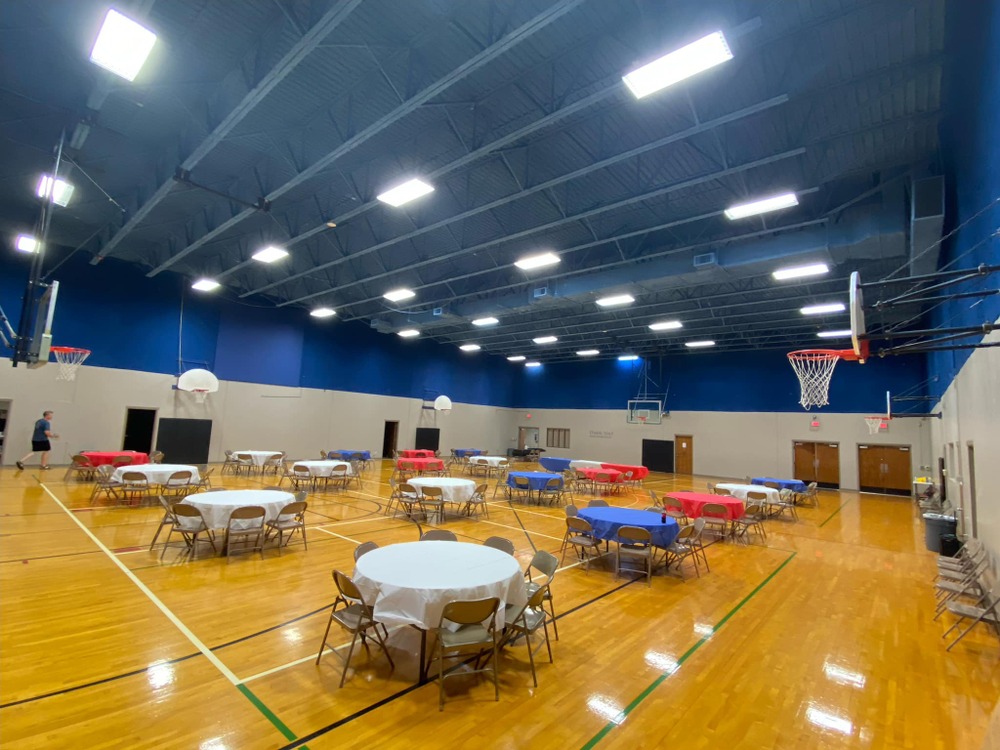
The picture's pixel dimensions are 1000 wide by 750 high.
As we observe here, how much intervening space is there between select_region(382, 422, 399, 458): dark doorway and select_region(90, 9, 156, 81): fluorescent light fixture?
1821cm

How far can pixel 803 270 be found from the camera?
958 cm

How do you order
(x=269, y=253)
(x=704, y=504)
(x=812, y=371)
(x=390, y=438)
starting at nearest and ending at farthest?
(x=704, y=504) → (x=269, y=253) → (x=812, y=371) → (x=390, y=438)

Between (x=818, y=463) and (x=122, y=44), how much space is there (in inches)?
910

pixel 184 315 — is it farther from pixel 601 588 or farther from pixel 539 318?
pixel 601 588

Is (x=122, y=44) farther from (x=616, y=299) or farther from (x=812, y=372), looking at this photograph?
(x=812, y=372)

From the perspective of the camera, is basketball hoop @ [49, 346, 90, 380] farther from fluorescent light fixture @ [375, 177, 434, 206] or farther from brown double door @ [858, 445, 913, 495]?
brown double door @ [858, 445, 913, 495]

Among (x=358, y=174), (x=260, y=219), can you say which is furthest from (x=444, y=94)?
(x=260, y=219)

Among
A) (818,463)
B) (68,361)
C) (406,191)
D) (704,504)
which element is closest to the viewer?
(406,191)

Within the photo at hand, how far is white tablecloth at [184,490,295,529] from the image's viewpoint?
605 cm

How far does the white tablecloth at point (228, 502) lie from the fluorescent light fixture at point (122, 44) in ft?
17.1

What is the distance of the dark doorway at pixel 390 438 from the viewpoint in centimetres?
2230

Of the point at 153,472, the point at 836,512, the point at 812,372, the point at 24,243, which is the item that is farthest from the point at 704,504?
the point at 24,243

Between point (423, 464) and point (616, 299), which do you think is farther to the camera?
point (423, 464)

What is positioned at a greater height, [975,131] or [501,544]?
[975,131]
